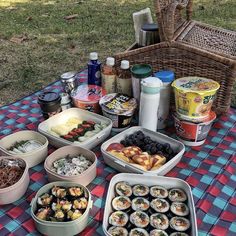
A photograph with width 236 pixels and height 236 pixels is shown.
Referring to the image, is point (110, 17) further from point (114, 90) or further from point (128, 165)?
point (128, 165)

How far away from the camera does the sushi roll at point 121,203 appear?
3.26 ft

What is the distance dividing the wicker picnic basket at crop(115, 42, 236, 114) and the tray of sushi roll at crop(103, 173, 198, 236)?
52cm

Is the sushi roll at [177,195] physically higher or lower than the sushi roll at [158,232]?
higher

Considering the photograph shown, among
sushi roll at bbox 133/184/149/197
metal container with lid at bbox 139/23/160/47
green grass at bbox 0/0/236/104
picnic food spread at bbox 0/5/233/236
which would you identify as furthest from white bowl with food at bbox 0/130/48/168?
green grass at bbox 0/0/236/104

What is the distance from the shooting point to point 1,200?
103 centimetres

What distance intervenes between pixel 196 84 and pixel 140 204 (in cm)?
52

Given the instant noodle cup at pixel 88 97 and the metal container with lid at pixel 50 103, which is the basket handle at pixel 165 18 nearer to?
the instant noodle cup at pixel 88 97

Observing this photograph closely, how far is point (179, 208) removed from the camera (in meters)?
0.99

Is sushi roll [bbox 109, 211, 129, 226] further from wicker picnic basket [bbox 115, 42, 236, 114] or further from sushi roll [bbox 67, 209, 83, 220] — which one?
A: wicker picnic basket [bbox 115, 42, 236, 114]

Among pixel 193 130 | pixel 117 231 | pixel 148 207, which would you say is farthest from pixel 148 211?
pixel 193 130

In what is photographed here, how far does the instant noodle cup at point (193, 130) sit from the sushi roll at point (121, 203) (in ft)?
1.32

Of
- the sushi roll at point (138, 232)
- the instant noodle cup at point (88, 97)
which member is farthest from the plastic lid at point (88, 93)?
the sushi roll at point (138, 232)

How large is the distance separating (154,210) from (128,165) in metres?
0.19

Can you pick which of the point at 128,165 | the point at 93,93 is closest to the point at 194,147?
the point at 128,165
